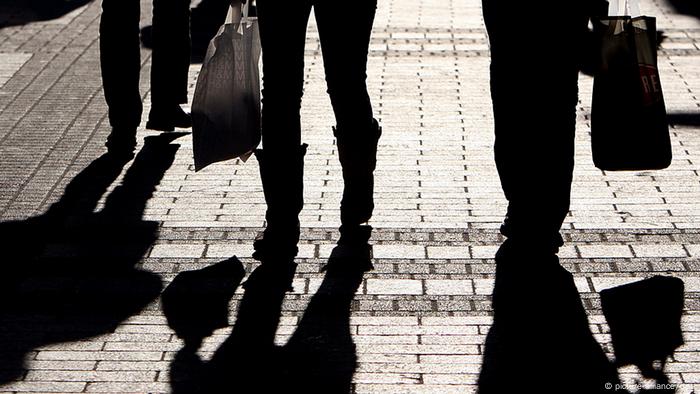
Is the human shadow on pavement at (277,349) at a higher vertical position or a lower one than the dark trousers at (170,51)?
higher

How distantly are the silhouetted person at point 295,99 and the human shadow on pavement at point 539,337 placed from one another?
0.77 meters

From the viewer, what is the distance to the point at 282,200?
180 inches

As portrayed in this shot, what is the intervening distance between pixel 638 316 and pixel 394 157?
2131 millimetres

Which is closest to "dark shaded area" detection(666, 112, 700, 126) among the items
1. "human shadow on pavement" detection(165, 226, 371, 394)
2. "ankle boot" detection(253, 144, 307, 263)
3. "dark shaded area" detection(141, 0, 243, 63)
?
"human shadow on pavement" detection(165, 226, 371, 394)

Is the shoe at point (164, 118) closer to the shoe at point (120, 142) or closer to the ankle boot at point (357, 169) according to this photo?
the shoe at point (120, 142)

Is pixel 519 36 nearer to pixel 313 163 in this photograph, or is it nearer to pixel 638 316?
pixel 638 316

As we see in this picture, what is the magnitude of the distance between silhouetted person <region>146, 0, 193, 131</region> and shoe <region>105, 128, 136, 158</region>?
0.25 metres

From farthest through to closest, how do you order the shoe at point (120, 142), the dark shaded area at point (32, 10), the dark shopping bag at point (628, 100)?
the dark shaded area at point (32, 10) < the shoe at point (120, 142) < the dark shopping bag at point (628, 100)

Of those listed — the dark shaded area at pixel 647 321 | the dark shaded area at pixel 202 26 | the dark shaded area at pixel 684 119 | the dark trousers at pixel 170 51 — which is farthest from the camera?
the dark shaded area at pixel 202 26

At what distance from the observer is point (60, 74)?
7.82 m

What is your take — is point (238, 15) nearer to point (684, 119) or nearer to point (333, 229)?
point (333, 229)

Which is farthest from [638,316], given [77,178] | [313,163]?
[77,178]

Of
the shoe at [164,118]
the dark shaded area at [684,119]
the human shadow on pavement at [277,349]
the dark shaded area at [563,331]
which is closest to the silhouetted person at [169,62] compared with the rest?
the shoe at [164,118]

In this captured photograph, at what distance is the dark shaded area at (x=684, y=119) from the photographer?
6.68 m
